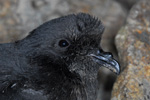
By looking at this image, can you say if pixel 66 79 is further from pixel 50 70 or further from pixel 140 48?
pixel 140 48

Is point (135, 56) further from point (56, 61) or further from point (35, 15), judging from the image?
point (35, 15)

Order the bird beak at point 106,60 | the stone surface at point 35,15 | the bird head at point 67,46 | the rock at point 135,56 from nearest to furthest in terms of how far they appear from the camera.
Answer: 1. the bird head at point 67,46
2. the bird beak at point 106,60
3. the rock at point 135,56
4. the stone surface at point 35,15

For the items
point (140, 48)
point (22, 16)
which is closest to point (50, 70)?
point (140, 48)

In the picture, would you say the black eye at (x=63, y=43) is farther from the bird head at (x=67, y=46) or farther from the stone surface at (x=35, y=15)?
the stone surface at (x=35, y=15)

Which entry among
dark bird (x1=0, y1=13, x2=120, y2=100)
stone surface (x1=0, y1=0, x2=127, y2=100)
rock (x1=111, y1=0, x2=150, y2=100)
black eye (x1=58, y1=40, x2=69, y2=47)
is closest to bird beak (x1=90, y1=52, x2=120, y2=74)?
dark bird (x1=0, y1=13, x2=120, y2=100)

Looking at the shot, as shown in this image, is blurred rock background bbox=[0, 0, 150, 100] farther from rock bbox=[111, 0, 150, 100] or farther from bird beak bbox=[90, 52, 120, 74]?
bird beak bbox=[90, 52, 120, 74]

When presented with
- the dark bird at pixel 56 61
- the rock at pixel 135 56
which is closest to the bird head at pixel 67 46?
the dark bird at pixel 56 61
